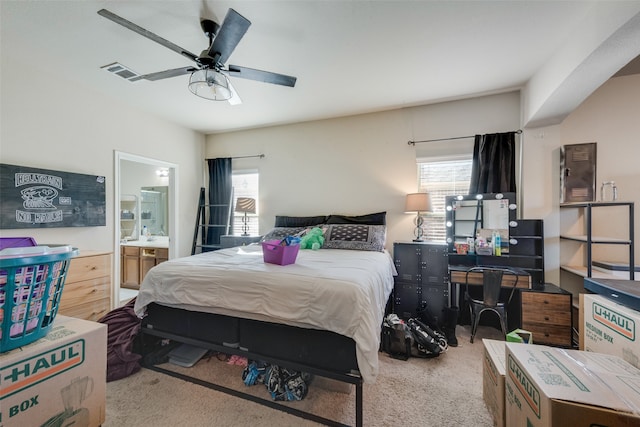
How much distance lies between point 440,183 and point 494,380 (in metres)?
2.40

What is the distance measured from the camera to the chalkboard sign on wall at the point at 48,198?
2.37m

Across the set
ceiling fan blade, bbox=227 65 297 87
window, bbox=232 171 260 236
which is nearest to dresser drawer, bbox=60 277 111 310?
window, bbox=232 171 260 236

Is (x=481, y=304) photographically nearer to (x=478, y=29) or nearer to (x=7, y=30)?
(x=478, y=29)

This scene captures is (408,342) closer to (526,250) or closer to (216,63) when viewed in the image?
(526,250)

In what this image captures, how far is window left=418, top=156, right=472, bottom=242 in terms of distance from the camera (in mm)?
3273

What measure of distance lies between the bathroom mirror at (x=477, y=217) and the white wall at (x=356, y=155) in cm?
53

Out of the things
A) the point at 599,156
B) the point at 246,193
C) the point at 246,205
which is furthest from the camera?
the point at 246,193

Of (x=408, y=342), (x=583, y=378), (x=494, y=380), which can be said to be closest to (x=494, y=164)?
(x=408, y=342)

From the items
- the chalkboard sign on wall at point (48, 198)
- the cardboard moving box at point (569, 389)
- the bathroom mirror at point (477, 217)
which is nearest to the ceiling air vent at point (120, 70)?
the chalkboard sign on wall at point (48, 198)

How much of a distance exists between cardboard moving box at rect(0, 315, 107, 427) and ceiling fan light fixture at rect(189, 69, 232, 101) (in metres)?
1.80

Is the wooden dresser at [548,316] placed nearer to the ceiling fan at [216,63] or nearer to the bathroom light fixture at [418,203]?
the bathroom light fixture at [418,203]

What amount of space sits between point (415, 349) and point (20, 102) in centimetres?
444

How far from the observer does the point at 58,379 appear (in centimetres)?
71

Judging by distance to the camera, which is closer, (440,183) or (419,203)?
(419,203)
